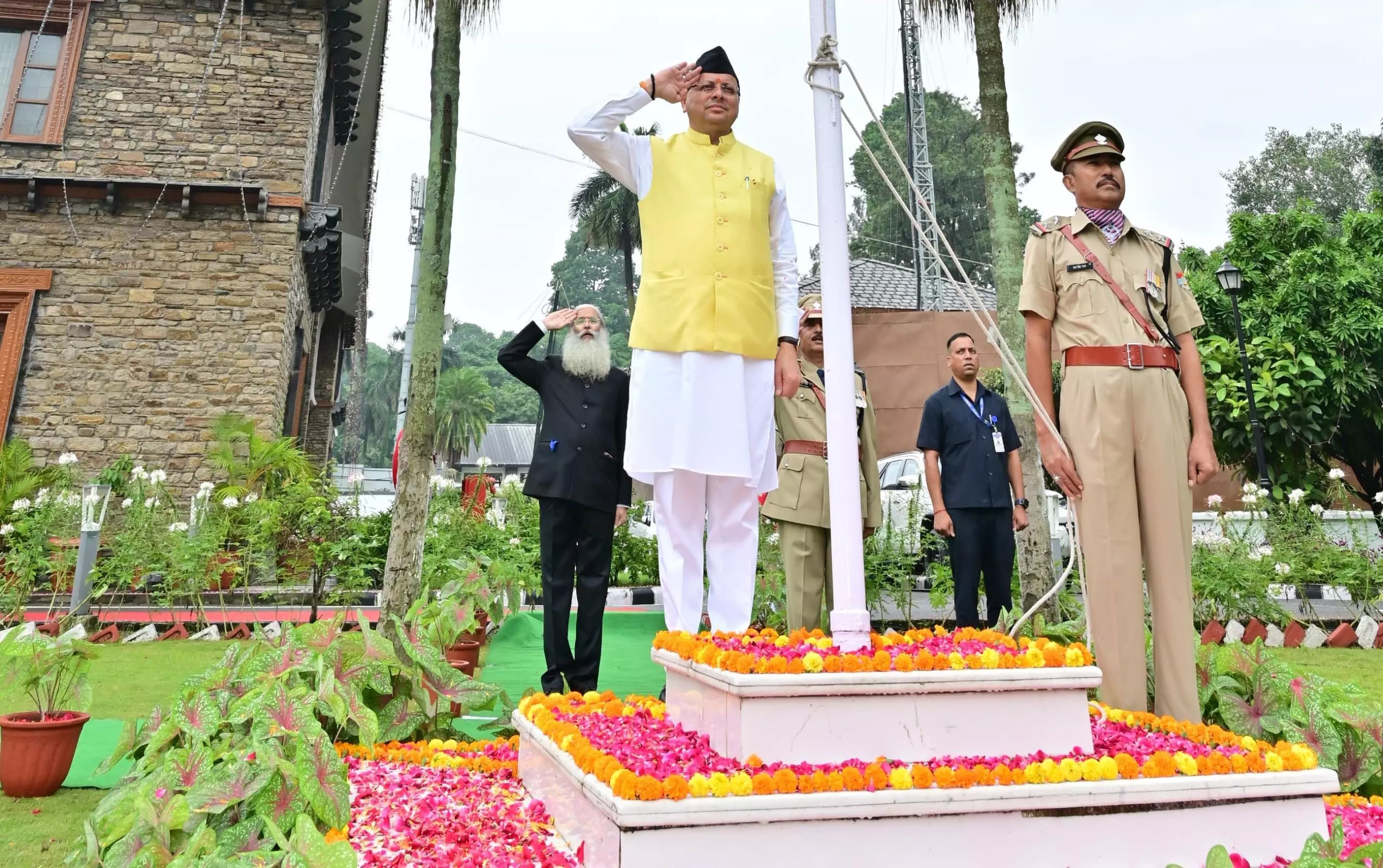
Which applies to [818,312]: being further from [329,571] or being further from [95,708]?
[329,571]

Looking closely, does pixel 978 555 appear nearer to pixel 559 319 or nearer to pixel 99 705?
pixel 559 319

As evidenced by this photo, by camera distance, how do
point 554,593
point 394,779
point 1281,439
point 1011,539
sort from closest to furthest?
point 394,779 → point 554,593 → point 1011,539 → point 1281,439

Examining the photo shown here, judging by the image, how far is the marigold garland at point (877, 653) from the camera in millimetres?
1815

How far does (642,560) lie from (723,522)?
527 centimetres

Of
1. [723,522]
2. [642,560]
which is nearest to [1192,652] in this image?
[723,522]

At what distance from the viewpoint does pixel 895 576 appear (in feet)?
18.7

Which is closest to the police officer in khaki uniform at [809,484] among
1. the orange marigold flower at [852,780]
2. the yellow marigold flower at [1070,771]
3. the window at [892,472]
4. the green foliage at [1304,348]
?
the yellow marigold flower at [1070,771]

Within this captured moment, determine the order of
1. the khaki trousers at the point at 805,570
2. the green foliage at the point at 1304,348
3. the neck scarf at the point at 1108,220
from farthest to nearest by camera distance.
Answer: the green foliage at the point at 1304,348
the khaki trousers at the point at 805,570
the neck scarf at the point at 1108,220

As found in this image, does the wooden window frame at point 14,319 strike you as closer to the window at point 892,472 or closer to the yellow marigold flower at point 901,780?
the window at point 892,472

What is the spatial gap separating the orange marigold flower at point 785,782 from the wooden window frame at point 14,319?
34.0 feet

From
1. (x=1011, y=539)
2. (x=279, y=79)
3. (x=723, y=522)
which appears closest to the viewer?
(x=723, y=522)

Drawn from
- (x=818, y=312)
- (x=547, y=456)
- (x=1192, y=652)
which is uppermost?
(x=818, y=312)

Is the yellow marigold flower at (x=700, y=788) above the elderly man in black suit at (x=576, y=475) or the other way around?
the other way around

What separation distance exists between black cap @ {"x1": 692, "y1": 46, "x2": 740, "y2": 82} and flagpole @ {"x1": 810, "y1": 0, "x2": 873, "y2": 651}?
49 centimetres
